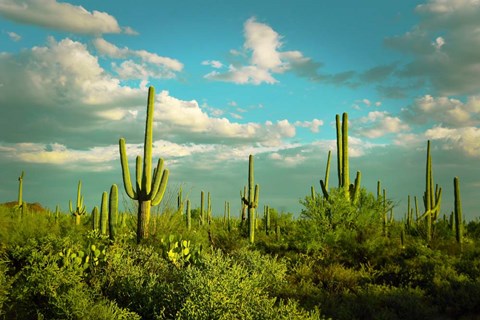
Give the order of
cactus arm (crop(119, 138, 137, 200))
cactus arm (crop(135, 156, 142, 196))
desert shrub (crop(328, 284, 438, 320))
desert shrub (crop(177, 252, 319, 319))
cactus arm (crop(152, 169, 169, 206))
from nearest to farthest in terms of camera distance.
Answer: desert shrub (crop(177, 252, 319, 319)) < desert shrub (crop(328, 284, 438, 320)) < cactus arm (crop(119, 138, 137, 200)) < cactus arm (crop(135, 156, 142, 196)) < cactus arm (crop(152, 169, 169, 206))

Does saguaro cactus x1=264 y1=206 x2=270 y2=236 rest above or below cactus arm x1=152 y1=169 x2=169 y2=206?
below

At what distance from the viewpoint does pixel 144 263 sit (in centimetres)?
965

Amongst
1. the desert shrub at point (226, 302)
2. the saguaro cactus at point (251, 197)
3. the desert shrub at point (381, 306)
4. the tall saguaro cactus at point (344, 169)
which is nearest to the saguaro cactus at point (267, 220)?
the saguaro cactus at point (251, 197)

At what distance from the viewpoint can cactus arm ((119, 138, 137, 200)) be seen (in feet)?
45.3

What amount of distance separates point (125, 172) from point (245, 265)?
219 inches

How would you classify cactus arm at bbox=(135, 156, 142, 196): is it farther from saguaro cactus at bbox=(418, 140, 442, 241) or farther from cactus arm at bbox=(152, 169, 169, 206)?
saguaro cactus at bbox=(418, 140, 442, 241)

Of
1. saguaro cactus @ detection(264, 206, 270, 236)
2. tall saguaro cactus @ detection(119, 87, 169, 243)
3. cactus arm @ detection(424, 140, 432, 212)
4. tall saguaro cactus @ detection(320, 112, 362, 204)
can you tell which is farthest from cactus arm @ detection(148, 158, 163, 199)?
cactus arm @ detection(424, 140, 432, 212)

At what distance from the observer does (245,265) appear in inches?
387

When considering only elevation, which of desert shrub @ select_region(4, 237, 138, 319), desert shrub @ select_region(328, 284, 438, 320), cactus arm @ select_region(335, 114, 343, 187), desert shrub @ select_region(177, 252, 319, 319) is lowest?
desert shrub @ select_region(328, 284, 438, 320)

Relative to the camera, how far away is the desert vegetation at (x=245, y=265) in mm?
6996

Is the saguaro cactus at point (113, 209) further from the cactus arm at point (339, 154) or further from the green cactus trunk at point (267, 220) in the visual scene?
the green cactus trunk at point (267, 220)

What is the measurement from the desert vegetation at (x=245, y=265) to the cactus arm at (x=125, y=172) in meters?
0.03

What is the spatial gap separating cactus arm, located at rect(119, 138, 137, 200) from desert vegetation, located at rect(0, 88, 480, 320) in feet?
0.10

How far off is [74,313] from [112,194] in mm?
6690
